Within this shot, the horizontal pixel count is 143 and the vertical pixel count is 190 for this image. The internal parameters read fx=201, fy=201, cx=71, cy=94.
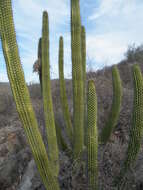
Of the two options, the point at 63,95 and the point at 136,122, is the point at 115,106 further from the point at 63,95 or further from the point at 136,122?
the point at 136,122

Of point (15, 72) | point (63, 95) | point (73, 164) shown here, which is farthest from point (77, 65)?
point (73, 164)

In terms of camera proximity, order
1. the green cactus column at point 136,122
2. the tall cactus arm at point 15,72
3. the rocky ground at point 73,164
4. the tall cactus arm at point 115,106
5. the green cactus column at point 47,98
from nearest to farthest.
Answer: the tall cactus arm at point 15,72 → the green cactus column at point 136,122 → the rocky ground at point 73,164 → the green cactus column at point 47,98 → the tall cactus arm at point 115,106

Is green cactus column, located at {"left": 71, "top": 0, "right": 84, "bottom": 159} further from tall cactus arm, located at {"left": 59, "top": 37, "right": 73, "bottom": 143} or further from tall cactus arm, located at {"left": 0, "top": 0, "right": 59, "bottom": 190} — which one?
tall cactus arm, located at {"left": 0, "top": 0, "right": 59, "bottom": 190}

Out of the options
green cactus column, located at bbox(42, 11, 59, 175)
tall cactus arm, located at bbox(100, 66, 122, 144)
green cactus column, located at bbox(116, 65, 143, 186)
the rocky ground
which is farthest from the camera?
tall cactus arm, located at bbox(100, 66, 122, 144)

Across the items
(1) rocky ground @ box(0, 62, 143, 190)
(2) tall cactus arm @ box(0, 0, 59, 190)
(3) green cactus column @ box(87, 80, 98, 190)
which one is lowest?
(1) rocky ground @ box(0, 62, 143, 190)

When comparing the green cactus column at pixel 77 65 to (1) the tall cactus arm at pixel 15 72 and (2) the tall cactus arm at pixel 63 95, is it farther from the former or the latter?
(1) the tall cactus arm at pixel 15 72

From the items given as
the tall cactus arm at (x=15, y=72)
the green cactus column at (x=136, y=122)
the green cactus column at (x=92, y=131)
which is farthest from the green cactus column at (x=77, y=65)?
the tall cactus arm at (x=15, y=72)

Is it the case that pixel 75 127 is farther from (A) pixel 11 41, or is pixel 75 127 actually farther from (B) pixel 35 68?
(A) pixel 11 41

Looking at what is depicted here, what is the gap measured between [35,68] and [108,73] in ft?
27.7

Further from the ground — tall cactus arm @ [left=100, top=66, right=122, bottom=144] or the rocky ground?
tall cactus arm @ [left=100, top=66, right=122, bottom=144]

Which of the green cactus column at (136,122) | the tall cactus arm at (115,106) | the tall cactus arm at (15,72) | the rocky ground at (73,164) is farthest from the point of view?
the tall cactus arm at (115,106)

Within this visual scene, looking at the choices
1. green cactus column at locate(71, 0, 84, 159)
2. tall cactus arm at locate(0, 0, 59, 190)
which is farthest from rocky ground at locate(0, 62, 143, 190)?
tall cactus arm at locate(0, 0, 59, 190)

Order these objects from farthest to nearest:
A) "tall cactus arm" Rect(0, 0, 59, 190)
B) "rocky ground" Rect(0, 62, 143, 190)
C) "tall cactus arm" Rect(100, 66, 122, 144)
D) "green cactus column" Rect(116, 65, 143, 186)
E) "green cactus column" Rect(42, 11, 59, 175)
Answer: "tall cactus arm" Rect(100, 66, 122, 144)
"green cactus column" Rect(42, 11, 59, 175)
"rocky ground" Rect(0, 62, 143, 190)
"green cactus column" Rect(116, 65, 143, 186)
"tall cactus arm" Rect(0, 0, 59, 190)

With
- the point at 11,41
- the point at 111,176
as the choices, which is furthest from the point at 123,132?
the point at 11,41
